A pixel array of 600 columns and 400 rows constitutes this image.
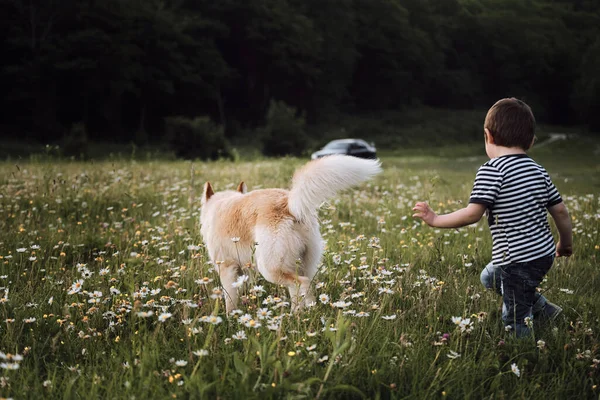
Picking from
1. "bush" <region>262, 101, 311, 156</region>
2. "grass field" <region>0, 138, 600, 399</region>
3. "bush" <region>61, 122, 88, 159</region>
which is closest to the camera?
"grass field" <region>0, 138, 600, 399</region>

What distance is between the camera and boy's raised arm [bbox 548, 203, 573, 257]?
11.3ft

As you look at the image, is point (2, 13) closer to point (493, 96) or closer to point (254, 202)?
point (254, 202)

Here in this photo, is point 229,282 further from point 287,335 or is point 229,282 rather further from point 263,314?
point 287,335

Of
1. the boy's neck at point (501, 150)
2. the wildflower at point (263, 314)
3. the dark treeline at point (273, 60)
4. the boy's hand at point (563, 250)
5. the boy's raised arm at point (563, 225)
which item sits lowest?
the wildflower at point (263, 314)

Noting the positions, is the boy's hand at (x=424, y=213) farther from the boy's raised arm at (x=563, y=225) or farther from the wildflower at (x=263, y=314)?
the wildflower at (x=263, y=314)

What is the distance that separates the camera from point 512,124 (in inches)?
135

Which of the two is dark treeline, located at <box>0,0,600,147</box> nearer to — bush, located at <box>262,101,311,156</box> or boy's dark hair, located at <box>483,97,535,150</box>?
bush, located at <box>262,101,311,156</box>

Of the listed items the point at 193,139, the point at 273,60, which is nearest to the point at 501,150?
the point at 193,139

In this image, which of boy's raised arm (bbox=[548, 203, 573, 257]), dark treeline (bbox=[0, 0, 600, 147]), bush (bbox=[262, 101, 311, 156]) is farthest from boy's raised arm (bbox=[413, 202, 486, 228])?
bush (bbox=[262, 101, 311, 156])

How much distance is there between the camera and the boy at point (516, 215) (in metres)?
3.30

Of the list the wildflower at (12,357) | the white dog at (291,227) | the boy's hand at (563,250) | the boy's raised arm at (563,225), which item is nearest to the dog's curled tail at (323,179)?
the white dog at (291,227)

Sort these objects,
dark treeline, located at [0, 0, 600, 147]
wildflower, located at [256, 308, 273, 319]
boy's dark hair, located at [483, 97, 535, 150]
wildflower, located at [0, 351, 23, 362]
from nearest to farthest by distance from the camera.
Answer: wildflower, located at [0, 351, 23, 362], wildflower, located at [256, 308, 273, 319], boy's dark hair, located at [483, 97, 535, 150], dark treeline, located at [0, 0, 600, 147]

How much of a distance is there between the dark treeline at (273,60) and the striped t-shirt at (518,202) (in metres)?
22.6

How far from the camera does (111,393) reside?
2482 mm
